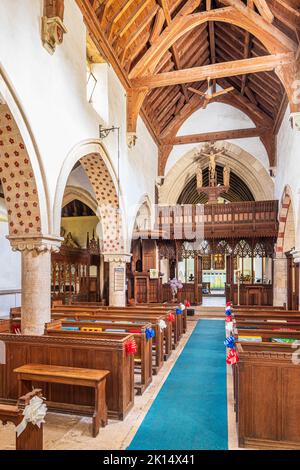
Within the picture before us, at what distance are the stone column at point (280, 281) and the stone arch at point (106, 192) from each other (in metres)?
5.42

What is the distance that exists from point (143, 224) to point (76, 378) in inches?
376

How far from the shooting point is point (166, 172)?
14.2 meters

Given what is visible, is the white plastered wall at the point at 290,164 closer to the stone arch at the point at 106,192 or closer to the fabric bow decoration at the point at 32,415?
the stone arch at the point at 106,192

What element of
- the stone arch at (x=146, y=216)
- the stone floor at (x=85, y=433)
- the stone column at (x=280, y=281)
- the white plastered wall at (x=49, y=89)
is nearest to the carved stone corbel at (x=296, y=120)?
the white plastered wall at (x=49, y=89)

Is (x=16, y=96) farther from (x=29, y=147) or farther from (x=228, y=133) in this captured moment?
(x=228, y=133)

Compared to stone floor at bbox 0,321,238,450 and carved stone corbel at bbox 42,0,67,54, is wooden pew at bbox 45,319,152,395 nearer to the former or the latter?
stone floor at bbox 0,321,238,450

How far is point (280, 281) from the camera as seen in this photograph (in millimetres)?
11250

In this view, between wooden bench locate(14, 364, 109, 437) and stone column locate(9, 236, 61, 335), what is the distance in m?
1.33

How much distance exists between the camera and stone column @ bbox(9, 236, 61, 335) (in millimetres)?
A: 5191

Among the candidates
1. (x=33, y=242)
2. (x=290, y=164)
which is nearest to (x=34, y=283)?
(x=33, y=242)

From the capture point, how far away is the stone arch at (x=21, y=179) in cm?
481

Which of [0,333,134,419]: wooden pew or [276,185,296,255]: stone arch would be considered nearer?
[0,333,134,419]: wooden pew

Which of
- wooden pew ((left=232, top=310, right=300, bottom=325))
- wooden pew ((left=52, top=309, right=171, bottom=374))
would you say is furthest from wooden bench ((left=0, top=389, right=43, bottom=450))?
wooden pew ((left=232, top=310, right=300, bottom=325))
